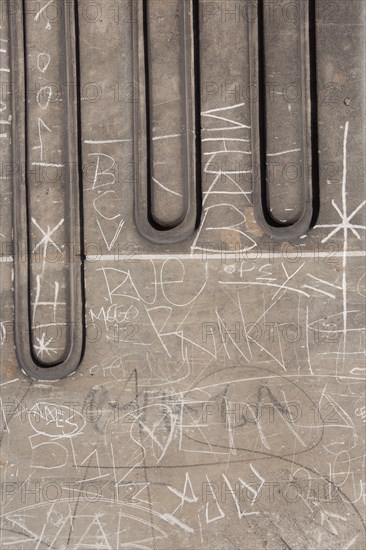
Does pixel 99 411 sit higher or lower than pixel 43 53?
lower

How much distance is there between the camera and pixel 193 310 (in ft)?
16.7

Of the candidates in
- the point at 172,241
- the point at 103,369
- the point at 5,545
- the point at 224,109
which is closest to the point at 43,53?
the point at 224,109

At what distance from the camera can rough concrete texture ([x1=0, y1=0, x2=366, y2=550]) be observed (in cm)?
503

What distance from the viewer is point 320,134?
16.5ft

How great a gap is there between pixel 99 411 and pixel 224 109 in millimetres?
3054

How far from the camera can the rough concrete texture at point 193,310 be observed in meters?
5.03

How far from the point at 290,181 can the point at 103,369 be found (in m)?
2.48

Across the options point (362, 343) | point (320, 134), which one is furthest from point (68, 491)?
point (320, 134)

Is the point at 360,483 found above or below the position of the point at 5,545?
above

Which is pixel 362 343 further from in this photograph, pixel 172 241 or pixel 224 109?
pixel 224 109

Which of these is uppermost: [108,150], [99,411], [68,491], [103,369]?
[108,150]

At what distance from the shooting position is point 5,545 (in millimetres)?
5102

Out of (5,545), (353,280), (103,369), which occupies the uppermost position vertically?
(353,280)

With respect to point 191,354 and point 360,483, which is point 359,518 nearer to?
point 360,483
